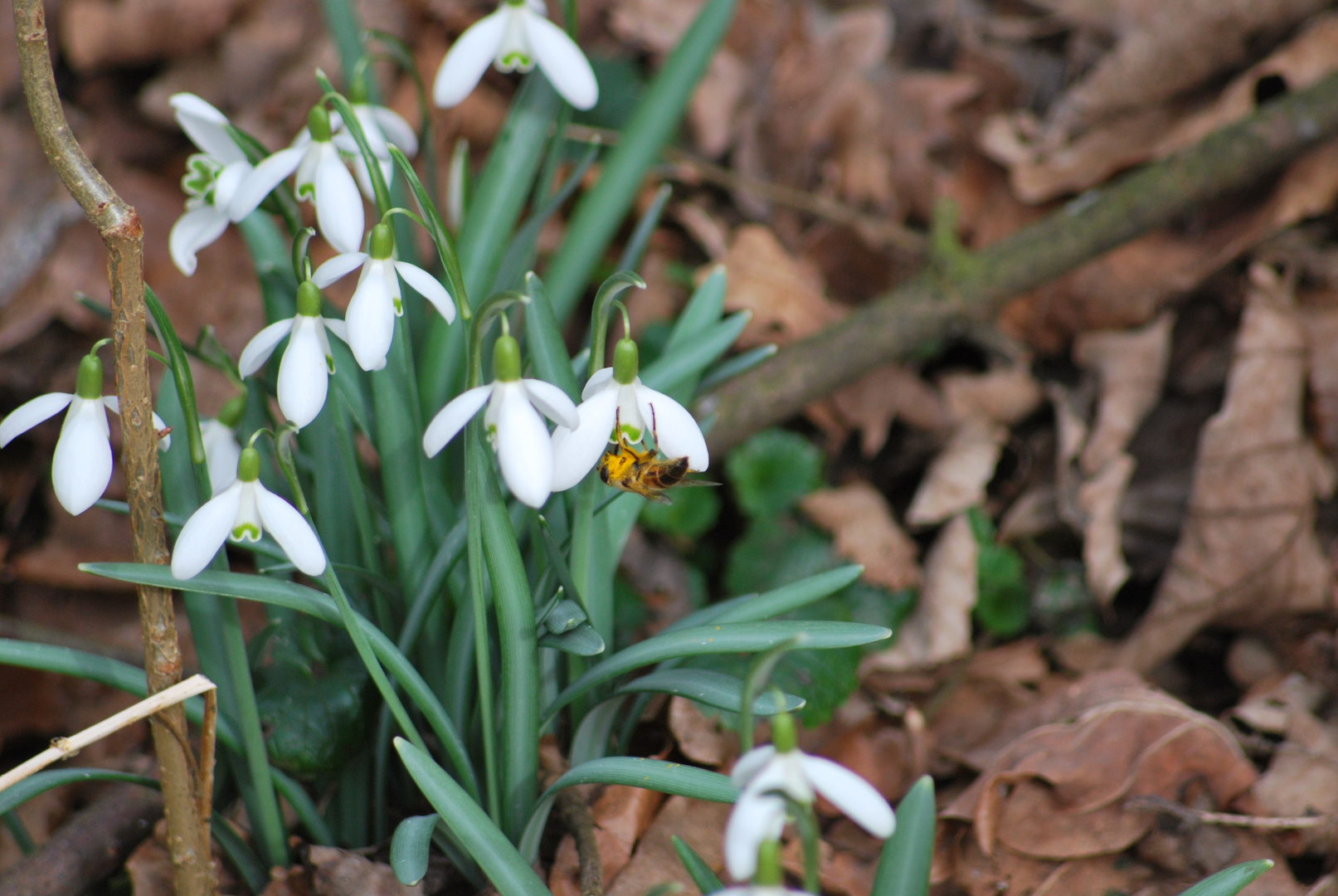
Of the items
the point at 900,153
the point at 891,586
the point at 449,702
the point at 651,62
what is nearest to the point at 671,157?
the point at 651,62

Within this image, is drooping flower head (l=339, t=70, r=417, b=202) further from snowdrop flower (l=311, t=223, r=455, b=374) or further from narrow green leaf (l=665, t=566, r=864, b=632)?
narrow green leaf (l=665, t=566, r=864, b=632)

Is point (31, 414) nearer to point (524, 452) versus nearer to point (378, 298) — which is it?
point (378, 298)

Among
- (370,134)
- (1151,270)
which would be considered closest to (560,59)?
(370,134)

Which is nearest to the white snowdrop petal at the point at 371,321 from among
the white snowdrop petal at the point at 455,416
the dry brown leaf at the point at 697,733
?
the white snowdrop petal at the point at 455,416

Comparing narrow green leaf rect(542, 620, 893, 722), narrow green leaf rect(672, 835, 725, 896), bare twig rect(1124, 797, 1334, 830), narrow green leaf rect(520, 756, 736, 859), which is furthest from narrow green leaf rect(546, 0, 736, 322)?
bare twig rect(1124, 797, 1334, 830)

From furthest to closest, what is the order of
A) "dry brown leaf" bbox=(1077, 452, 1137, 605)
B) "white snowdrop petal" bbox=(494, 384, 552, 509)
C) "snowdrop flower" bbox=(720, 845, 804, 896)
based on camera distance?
1. "dry brown leaf" bbox=(1077, 452, 1137, 605)
2. "white snowdrop petal" bbox=(494, 384, 552, 509)
3. "snowdrop flower" bbox=(720, 845, 804, 896)

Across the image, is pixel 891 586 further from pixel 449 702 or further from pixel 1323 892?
pixel 449 702
